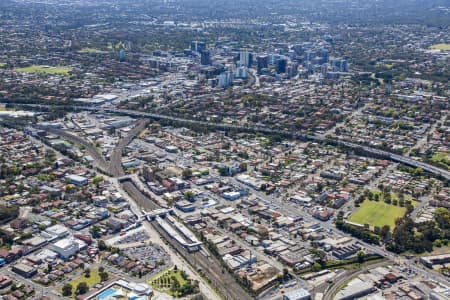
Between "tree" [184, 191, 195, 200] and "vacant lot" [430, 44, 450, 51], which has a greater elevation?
"tree" [184, 191, 195, 200]

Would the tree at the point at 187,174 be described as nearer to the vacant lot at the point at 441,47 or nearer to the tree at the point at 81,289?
the tree at the point at 81,289

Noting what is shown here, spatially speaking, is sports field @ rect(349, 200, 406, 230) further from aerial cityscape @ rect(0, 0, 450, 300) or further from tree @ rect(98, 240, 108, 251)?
tree @ rect(98, 240, 108, 251)

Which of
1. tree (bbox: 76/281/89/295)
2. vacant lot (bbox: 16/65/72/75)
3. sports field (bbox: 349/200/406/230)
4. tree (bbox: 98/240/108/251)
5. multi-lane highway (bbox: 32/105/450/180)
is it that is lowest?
vacant lot (bbox: 16/65/72/75)

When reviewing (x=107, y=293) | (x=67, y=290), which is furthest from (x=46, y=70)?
(x=107, y=293)

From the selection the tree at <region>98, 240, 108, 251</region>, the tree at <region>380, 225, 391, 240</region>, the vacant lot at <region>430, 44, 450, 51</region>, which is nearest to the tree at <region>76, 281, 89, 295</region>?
the tree at <region>98, 240, 108, 251</region>

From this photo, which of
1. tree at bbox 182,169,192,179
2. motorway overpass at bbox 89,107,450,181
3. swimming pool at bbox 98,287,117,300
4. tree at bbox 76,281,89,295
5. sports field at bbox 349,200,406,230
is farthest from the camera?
motorway overpass at bbox 89,107,450,181

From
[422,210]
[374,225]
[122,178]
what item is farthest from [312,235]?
[122,178]
